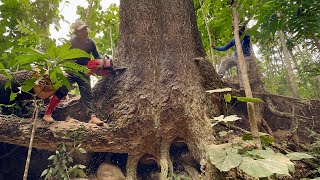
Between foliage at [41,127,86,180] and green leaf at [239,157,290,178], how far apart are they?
209 cm

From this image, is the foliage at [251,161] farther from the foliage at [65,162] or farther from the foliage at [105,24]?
the foliage at [105,24]

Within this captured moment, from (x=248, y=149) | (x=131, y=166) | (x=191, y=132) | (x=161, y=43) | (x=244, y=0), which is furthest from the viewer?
(x=161, y=43)

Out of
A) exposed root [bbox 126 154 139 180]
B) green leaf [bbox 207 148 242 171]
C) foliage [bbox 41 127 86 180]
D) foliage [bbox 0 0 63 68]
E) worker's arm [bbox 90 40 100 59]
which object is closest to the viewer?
green leaf [bbox 207 148 242 171]

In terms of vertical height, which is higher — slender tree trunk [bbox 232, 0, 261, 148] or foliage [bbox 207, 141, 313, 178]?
slender tree trunk [bbox 232, 0, 261, 148]

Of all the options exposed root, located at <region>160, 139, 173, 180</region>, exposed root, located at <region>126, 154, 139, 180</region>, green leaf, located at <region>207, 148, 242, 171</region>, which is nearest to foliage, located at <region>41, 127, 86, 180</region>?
exposed root, located at <region>126, 154, 139, 180</region>

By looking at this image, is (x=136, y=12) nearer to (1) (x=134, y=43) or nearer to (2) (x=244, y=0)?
(1) (x=134, y=43)

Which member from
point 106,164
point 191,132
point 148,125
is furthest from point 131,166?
point 191,132

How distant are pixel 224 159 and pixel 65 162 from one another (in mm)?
2163

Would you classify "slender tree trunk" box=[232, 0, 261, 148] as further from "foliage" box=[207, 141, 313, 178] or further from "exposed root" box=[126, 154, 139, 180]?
"exposed root" box=[126, 154, 139, 180]

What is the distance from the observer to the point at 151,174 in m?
3.85

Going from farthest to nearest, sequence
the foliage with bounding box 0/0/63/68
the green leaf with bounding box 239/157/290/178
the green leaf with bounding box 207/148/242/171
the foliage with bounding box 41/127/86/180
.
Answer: the foliage with bounding box 0/0/63/68 → the foliage with bounding box 41/127/86/180 → the green leaf with bounding box 207/148/242/171 → the green leaf with bounding box 239/157/290/178

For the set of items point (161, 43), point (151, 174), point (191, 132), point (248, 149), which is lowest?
point (151, 174)

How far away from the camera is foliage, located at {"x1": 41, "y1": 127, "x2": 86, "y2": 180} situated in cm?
294

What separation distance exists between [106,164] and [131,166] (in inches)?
18.1
